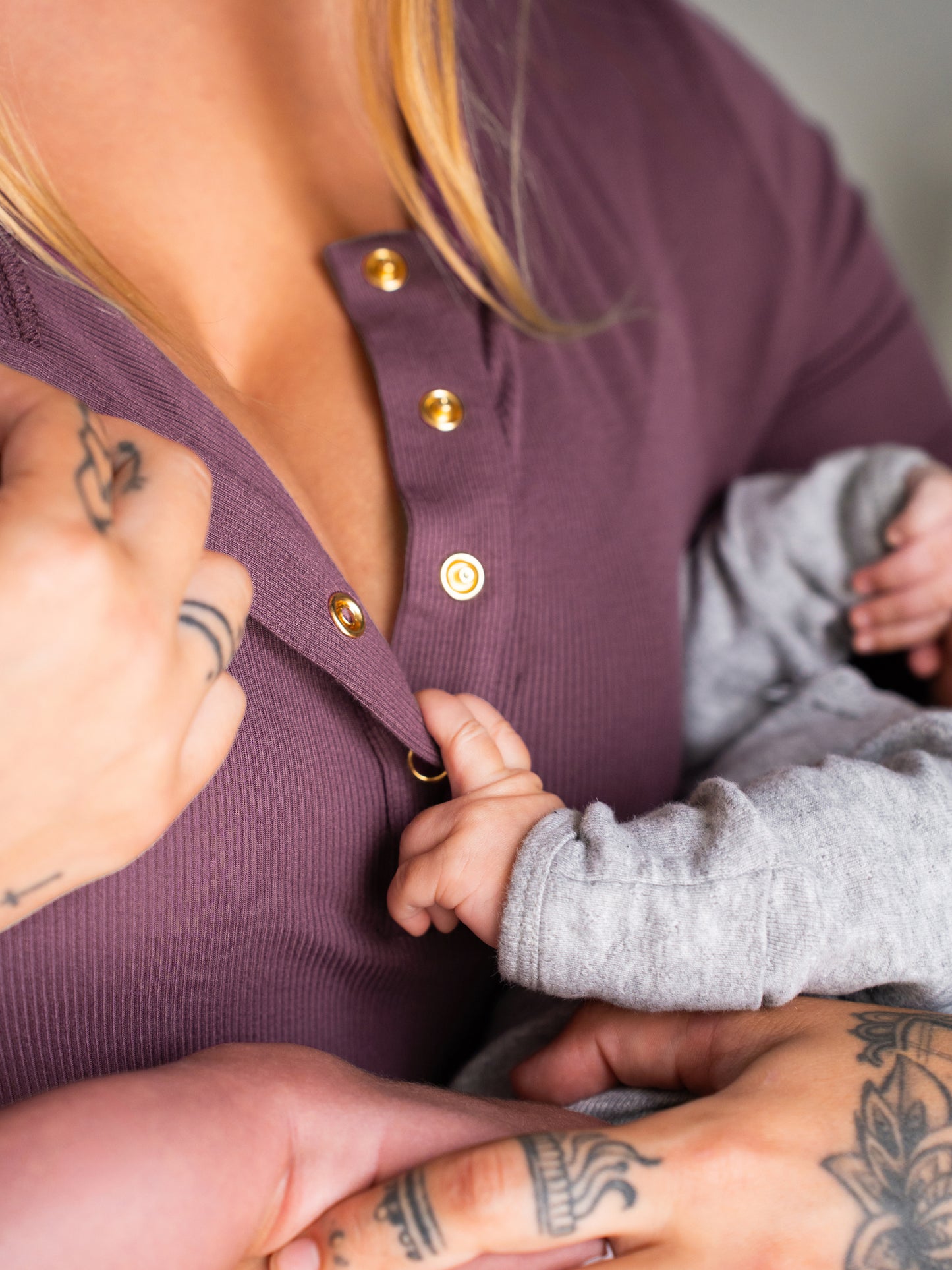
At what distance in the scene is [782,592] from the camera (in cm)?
104

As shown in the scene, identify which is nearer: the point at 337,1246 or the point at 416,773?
the point at 337,1246

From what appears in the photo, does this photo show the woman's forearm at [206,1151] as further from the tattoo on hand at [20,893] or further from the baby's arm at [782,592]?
the baby's arm at [782,592]

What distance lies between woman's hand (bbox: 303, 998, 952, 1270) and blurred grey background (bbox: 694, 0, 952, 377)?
207cm

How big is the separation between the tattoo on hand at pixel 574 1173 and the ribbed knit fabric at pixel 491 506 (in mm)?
203

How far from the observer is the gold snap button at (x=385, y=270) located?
2.61 ft

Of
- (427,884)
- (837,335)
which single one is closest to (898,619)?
(837,335)

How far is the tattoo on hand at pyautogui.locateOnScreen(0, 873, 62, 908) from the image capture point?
1.41ft

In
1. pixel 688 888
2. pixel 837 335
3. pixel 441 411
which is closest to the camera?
pixel 688 888

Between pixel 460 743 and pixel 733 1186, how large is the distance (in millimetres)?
280

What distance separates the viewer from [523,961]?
60 centimetres

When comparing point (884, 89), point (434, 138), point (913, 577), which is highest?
point (884, 89)

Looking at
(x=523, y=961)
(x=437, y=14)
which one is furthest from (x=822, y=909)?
(x=437, y=14)

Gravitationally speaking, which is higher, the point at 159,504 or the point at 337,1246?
the point at 159,504

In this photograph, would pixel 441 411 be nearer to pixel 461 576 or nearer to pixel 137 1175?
pixel 461 576
